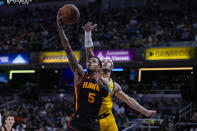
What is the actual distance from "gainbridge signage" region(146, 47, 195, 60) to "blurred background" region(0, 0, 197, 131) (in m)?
0.05

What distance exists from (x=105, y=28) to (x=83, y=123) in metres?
16.4

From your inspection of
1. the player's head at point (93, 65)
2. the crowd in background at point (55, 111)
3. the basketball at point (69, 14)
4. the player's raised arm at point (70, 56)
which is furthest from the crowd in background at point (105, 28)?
the player's raised arm at point (70, 56)

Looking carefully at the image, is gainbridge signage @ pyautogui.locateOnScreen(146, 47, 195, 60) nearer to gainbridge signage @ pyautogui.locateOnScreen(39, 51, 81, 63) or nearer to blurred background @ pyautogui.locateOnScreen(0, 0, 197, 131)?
blurred background @ pyautogui.locateOnScreen(0, 0, 197, 131)

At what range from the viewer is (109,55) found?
749 inches

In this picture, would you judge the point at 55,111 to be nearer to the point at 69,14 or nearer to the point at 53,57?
the point at 53,57

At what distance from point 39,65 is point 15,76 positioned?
5.37 meters

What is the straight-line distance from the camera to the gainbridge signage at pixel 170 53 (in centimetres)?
1739

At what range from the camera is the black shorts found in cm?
488

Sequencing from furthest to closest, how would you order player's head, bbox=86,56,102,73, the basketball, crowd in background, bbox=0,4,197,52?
1. crowd in background, bbox=0,4,197,52
2. the basketball
3. player's head, bbox=86,56,102,73

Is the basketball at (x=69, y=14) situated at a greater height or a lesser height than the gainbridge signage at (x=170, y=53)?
greater

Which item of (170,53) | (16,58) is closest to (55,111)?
(16,58)

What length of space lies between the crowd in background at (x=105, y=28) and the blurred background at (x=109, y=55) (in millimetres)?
44

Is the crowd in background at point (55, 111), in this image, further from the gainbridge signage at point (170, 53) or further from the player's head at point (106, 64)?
the player's head at point (106, 64)

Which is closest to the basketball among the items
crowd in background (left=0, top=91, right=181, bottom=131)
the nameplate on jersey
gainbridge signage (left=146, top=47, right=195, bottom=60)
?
the nameplate on jersey
